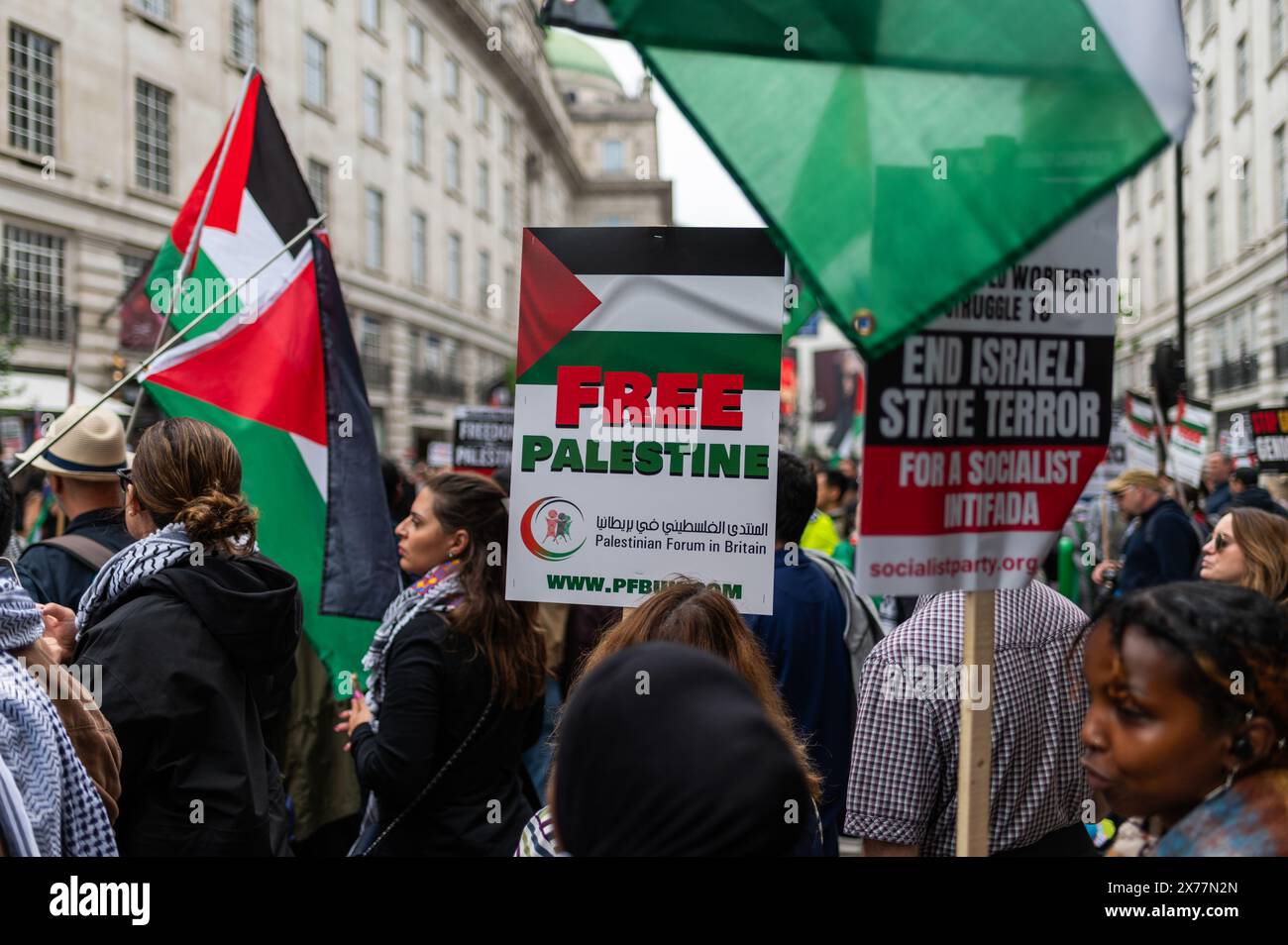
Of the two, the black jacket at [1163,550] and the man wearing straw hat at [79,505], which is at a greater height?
the man wearing straw hat at [79,505]

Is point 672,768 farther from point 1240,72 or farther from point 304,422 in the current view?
point 1240,72

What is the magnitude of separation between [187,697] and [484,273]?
4159 cm

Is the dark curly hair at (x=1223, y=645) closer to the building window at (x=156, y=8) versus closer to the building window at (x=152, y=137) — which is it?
the building window at (x=152, y=137)

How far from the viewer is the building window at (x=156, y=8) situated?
22.6 meters

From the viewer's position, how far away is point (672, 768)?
3.85 ft

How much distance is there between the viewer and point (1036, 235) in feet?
5.64

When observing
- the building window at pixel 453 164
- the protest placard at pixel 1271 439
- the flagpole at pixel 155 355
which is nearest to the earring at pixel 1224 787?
the flagpole at pixel 155 355

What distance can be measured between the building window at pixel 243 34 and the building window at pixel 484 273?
15983 millimetres

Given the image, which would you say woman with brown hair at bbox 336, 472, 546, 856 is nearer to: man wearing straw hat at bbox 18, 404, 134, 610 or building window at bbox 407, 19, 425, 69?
man wearing straw hat at bbox 18, 404, 134, 610

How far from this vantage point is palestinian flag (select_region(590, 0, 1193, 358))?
1.70 metres

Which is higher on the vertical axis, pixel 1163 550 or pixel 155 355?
pixel 155 355

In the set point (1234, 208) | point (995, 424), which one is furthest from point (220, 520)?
point (1234, 208)

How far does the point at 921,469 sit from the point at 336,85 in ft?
105
